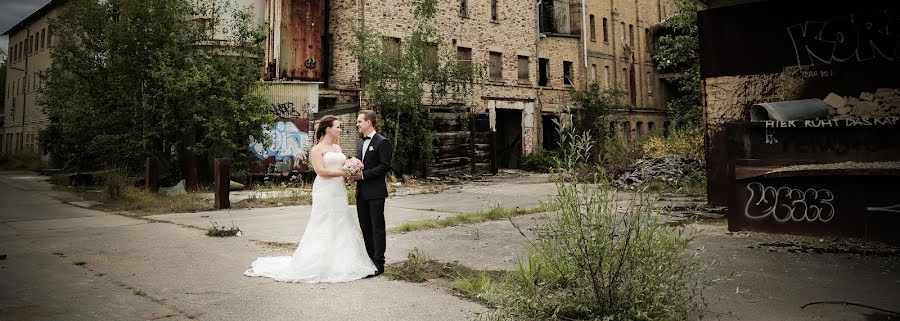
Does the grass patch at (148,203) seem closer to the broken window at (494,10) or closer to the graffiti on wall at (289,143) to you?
the graffiti on wall at (289,143)

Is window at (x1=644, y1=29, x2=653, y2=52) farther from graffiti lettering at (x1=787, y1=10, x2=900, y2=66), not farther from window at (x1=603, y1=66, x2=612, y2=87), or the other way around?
graffiti lettering at (x1=787, y1=10, x2=900, y2=66)

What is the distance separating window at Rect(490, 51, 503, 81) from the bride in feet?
69.7

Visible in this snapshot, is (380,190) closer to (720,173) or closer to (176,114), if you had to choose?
(720,173)

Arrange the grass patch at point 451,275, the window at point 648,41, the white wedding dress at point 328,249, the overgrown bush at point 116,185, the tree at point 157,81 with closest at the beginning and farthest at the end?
the grass patch at point 451,275 < the white wedding dress at point 328,249 < the overgrown bush at point 116,185 < the tree at point 157,81 < the window at point 648,41

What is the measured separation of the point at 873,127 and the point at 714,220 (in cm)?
266

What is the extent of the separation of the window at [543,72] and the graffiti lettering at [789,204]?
2194 centimetres

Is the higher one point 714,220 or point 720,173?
point 720,173

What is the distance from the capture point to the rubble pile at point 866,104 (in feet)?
25.4

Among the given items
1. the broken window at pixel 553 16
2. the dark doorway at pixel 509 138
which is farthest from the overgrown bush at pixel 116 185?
the broken window at pixel 553 16

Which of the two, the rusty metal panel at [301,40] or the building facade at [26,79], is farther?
the building facade at [26,79]

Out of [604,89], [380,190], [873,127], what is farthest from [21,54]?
[873,127]

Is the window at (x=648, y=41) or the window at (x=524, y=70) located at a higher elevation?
the window at (x=648, y=41)

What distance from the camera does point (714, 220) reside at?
8953mm

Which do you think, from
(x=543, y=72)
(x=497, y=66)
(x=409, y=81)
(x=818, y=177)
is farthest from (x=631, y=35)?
A: (x=818, y=177)
